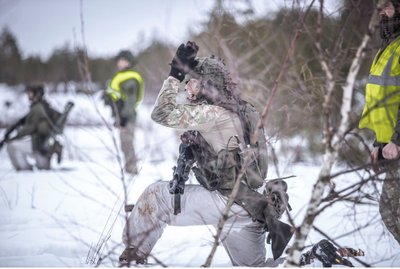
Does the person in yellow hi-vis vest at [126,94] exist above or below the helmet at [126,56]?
below

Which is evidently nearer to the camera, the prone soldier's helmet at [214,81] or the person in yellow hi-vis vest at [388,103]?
the person in yellow hi-vis vest at [388,103]

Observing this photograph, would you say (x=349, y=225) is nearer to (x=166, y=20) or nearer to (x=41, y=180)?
(x=166, y=20)

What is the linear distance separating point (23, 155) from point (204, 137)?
5345 millimetres

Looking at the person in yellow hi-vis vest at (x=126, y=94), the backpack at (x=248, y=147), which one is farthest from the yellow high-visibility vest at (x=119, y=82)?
the backpack at (x=248, y=147)

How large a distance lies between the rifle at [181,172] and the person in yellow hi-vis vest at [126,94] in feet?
13.6

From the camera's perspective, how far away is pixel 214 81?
266cm

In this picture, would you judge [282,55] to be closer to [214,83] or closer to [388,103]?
[214,83]

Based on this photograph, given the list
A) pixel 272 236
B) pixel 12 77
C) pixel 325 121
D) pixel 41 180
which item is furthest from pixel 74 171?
pixel 12 77

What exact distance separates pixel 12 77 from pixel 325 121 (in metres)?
42.0

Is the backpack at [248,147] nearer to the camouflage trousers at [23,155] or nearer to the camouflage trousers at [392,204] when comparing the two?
the camouflage trousers at [392,204]

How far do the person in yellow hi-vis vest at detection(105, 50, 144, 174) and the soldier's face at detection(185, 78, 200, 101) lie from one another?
4.15m

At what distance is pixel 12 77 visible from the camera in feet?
130

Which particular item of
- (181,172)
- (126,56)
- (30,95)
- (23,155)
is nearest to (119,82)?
(126,56)

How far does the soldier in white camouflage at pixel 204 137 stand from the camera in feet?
8.50
